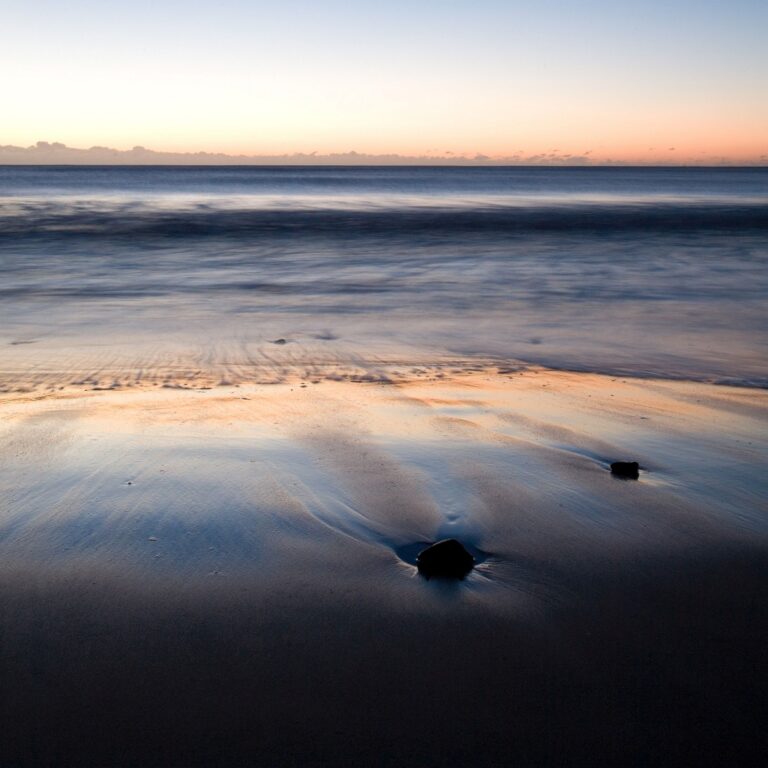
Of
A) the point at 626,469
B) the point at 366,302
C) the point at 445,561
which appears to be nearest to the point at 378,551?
the point at 445,561

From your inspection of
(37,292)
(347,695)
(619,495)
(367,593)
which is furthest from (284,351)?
(37,292)

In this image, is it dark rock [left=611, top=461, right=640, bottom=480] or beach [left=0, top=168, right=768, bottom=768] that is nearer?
beach [left=0, top=168, right=768, bottom=768]

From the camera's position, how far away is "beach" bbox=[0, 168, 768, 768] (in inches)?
83.2

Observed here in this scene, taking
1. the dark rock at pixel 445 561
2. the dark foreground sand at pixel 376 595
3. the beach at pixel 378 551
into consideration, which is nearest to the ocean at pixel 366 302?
the beach at pixel 378 551

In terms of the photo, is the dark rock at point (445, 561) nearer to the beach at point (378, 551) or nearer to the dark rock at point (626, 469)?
the beach at point (378, 551)

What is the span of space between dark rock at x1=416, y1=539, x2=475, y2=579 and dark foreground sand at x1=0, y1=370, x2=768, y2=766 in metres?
0.07

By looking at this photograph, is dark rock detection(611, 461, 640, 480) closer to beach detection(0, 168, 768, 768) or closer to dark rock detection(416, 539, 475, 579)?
beach detection(0, 168, 768, 768)

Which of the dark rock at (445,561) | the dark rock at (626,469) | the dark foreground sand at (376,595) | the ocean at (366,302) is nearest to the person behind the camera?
the dark foreground sand at (376,595)

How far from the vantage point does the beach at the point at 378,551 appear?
211cm

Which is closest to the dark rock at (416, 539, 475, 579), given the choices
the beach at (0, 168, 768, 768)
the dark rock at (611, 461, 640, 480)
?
the beach at (0, 168, 768, 768)

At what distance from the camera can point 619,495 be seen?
359 centimetres

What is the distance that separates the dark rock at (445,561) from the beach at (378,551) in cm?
4

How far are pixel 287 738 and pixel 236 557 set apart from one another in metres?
1.02

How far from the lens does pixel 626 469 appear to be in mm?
3812
